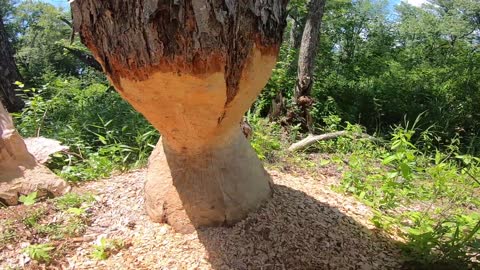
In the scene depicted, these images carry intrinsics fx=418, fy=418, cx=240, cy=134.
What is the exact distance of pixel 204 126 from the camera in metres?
1.93

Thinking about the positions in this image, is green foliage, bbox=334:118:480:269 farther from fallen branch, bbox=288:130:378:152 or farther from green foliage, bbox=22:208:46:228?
green foliage, bbox=22:208:46:228

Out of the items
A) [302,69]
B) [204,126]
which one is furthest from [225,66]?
[302,69]

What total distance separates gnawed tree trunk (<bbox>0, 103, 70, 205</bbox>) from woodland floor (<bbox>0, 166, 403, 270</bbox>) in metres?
0.20

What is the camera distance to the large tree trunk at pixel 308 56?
5332 millimetres

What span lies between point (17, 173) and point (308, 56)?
3.86m

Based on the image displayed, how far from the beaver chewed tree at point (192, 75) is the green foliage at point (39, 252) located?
1.75 ft

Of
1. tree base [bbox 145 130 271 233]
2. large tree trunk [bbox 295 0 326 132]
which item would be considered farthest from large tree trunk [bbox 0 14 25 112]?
large tree trunk [bbox 295 0 326 132]

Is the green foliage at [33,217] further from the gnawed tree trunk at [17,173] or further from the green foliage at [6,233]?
the gnawed tree trunk at [17,173]

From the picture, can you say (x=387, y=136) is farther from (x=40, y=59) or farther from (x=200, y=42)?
(x=40, y=59)

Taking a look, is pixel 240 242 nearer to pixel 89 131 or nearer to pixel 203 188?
pixel 203 188

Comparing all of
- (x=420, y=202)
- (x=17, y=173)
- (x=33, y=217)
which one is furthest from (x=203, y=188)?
(x=420, y=202)

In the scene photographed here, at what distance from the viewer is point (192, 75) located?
162cm

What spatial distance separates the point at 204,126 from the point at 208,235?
0.58 meters

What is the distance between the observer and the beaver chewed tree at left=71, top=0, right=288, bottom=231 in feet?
5.11
